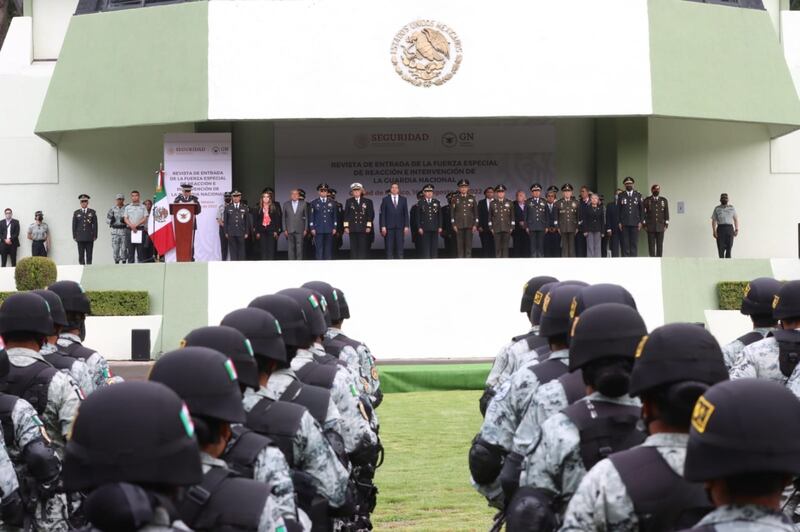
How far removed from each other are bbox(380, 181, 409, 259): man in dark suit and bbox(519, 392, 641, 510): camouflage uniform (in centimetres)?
2055

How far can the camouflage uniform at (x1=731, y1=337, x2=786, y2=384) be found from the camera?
723 centimetres

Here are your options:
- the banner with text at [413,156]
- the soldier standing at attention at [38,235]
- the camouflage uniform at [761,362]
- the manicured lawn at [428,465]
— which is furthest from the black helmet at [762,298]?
the soldier standing at attention at [38,235]

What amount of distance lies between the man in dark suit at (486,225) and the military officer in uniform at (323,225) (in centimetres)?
283

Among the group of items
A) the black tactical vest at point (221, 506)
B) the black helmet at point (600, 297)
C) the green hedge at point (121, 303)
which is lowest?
the green hedge at point (121, 303)

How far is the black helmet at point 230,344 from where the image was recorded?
418 centimetres

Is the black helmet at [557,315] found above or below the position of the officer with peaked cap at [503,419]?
above

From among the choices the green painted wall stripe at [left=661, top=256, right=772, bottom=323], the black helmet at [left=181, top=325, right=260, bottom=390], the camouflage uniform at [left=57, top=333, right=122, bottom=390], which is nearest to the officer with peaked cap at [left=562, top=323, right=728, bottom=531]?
the black helmet at [left=181, top=325, right=260, bottom=390]

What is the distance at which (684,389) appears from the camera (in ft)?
11.7

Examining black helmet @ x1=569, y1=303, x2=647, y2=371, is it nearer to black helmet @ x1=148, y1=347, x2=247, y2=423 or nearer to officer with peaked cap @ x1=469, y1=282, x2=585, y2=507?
officer with peaked cap @ x1=469, y1=282, x2=585, y2=507

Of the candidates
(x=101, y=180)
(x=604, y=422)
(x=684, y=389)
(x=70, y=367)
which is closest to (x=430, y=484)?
(x=70, y=367)

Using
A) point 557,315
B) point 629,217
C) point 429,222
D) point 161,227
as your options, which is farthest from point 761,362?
point 161,227

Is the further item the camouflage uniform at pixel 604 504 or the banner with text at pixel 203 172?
the banner with text at pixel 203 172

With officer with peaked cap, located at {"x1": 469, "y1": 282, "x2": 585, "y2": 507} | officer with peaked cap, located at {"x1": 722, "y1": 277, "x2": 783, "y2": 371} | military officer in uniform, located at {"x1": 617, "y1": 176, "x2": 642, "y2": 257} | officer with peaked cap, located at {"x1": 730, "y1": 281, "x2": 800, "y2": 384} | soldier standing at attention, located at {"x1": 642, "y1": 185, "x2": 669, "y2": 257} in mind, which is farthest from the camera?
soldier standing at attention, located at {"x1": 642, "y1": 185, "x2": 669, "y2": 257}

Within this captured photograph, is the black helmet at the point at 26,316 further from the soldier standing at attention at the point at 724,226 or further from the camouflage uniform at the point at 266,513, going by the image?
the soldier standing at attention at the point at 724,226
